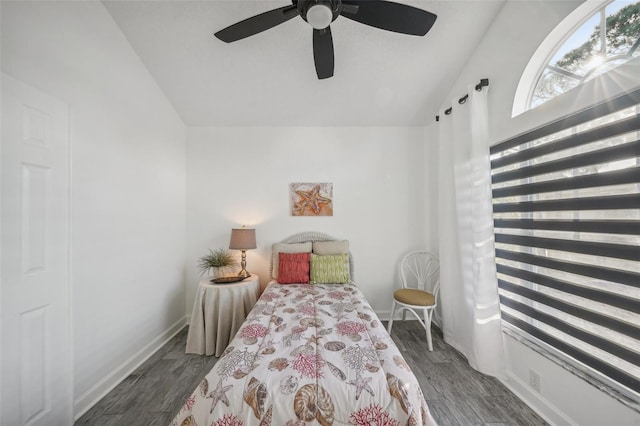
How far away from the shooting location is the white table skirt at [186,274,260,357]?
2.38 metres

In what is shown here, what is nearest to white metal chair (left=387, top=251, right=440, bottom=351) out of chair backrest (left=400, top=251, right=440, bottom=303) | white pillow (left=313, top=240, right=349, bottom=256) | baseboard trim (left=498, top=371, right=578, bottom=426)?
chair backrest (left=400, top=251, right=440, bottom=303)

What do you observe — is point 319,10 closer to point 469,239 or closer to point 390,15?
point 390,15

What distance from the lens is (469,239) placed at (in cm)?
228

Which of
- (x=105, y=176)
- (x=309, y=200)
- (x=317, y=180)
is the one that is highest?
(x=317, y=180)

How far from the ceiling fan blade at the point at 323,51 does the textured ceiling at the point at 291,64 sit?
0.54 m

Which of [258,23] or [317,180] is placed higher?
[258,23]

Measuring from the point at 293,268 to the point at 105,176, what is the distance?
190 centimetres

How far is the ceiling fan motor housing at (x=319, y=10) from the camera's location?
125 centimetres

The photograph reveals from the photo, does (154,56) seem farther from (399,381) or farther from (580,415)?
(580,415)

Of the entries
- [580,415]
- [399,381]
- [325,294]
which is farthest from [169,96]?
[580,415]

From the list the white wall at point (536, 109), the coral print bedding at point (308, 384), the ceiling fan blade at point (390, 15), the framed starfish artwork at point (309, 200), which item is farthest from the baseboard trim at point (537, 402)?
the ceiling fan blade at point (390, 15)

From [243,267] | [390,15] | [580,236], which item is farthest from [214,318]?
[580,236]

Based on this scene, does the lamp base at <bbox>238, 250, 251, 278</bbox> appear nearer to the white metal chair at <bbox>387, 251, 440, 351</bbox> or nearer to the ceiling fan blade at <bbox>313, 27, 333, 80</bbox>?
the white metal chair at <bbox>387, 251, 440, 351</bbox>

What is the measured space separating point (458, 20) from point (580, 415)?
2.94m
